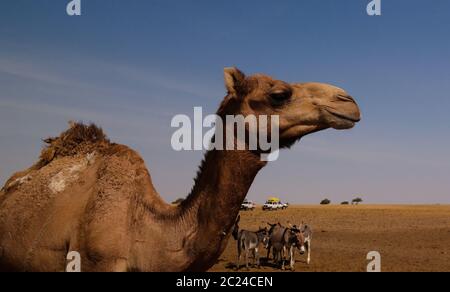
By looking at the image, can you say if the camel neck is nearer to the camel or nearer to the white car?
the camel

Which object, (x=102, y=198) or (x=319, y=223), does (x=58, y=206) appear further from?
(x=319, y=223)

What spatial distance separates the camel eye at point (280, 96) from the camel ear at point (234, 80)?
1.20 feet

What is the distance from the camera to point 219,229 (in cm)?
454

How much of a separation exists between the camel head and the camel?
0.01 metres

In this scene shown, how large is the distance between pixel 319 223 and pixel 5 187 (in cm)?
4886

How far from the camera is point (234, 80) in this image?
4.97 meters

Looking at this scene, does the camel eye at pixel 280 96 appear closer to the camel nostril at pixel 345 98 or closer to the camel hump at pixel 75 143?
the camel nostril at pixel 345 98

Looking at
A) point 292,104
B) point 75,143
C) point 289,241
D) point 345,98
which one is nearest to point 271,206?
point 289,241

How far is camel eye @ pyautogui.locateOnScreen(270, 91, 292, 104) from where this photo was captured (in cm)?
475

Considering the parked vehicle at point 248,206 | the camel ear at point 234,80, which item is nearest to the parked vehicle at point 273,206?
the parked vehicle at point 248,206

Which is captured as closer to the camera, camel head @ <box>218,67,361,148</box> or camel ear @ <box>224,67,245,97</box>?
camel head @ <box>218,67,361,148</box>

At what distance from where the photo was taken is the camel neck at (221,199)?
4539 mm

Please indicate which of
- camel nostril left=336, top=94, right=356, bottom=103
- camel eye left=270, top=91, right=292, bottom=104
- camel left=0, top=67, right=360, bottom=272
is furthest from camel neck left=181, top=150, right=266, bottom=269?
camel nostril left=336, top=94, right=356, bottom=103
